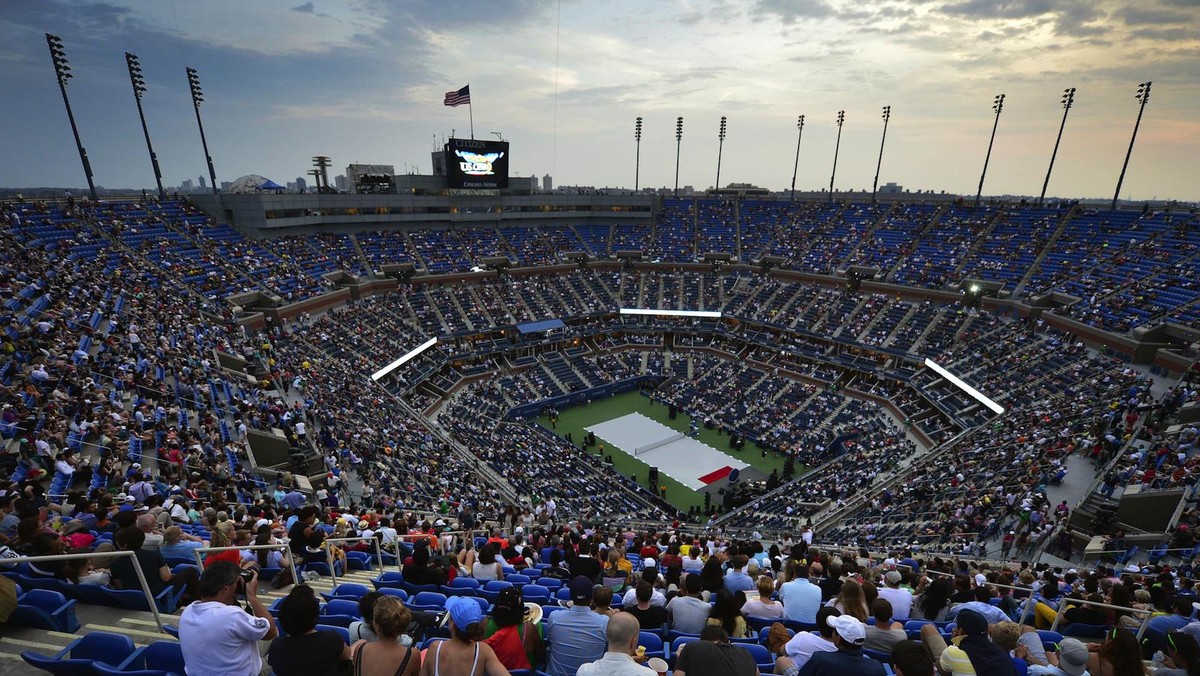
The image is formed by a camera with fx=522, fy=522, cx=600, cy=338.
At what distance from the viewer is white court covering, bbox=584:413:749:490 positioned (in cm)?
3444

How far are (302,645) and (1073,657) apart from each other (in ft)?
23.6

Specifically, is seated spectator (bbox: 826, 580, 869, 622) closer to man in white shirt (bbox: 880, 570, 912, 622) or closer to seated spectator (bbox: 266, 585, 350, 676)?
man in white shirt (bbox: 880, 570, 912, 622)

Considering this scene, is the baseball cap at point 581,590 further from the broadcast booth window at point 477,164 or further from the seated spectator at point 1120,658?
the broadcast booth window at point 477,164

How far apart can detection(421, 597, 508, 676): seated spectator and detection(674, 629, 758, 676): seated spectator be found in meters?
1.49

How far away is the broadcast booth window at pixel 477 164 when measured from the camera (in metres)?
55.4

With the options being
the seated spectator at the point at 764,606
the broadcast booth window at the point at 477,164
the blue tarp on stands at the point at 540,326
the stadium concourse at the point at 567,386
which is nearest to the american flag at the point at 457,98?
the broadcast booth window at the point at 477,164

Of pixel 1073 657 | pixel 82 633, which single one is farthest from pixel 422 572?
pixel 1073 657

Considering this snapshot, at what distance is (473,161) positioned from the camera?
56.8 m

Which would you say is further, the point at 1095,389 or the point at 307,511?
the point at 1095,389

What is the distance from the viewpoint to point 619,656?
418 centimetres

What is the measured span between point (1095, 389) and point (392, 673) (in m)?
36.5

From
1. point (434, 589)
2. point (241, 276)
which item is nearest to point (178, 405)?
point (434, 589)

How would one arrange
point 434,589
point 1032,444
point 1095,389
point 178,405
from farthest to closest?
point 1095,389 < point 1032,444 < point 178,405 < point 434,589

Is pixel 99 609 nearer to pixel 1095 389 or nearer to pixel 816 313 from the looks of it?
pixel 1095 389
